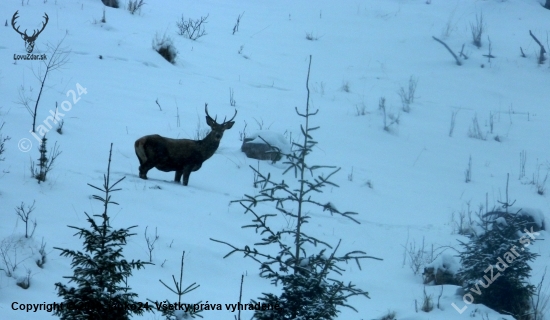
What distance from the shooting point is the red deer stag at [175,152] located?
8555mm

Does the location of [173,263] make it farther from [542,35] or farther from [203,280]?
[542,35]

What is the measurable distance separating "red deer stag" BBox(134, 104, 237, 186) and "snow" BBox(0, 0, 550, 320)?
28 cm

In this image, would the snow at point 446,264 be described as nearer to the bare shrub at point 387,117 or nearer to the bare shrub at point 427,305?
the bare shrub at point 427,305

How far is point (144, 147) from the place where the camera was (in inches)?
335

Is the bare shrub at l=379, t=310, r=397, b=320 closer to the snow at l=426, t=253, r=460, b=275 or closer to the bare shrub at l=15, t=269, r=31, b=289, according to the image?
the snow at l=426, t=253, r=460, b=275

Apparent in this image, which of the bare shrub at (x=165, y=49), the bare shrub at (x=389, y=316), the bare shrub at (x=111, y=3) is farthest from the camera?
the bare shrub at (x=111, y=3)

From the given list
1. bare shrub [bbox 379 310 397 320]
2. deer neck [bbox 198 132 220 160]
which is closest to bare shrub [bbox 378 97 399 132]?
deer neck [bbox 198 132 220 160]

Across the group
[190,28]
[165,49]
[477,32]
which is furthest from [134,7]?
[477,32]

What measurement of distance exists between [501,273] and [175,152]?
4.50 metres

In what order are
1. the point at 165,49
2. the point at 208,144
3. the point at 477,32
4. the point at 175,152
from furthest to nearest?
1. the point at 477,32
2. the point at 165,49
3. the point at 208,144
4. the point at 175,152

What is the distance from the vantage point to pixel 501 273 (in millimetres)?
6473

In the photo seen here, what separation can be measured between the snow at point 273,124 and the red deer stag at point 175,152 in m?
0.28
